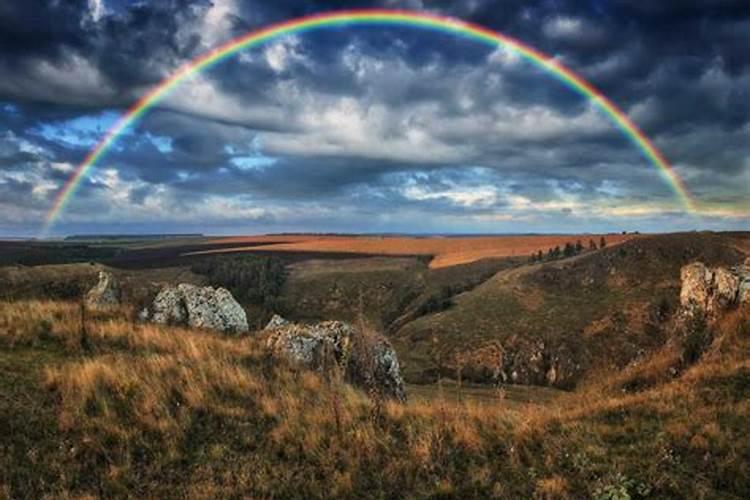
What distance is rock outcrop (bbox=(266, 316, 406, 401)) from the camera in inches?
698

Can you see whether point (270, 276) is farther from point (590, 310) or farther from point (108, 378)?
point (108, 378)

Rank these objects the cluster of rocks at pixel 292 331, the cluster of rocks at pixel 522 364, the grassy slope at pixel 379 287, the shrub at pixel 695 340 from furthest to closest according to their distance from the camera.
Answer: the grassy slope at pixel 379 287, the cluster of rocks at pixel 522 364, the cluster of rocks at pixel 292 331, the shrub at pixel 695 340

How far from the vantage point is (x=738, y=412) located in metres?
10.6

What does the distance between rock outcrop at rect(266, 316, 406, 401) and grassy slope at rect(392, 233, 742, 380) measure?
52.0m

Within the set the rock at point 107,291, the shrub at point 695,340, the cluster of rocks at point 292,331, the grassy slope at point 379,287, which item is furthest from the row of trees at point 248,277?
the shrub at point 695,340

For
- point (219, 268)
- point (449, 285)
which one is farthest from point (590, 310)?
point (219, 268)

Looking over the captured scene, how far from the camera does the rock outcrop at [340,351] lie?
58.1ft

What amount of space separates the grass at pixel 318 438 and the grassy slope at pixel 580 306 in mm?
61690

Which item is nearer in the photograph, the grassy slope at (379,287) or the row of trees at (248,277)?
the grassy slope at (379,287)

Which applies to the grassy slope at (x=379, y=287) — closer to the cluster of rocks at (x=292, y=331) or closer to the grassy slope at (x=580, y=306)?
the grassy slope at (x=580, y=306)

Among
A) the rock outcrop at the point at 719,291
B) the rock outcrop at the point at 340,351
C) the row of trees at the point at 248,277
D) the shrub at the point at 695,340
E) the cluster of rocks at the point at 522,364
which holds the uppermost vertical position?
the rock outcrop at the point at 719,291

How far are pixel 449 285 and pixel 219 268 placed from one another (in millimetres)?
73778

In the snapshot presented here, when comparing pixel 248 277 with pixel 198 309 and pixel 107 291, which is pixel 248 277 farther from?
pixel 198 309

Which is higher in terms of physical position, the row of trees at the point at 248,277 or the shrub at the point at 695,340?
the shrub at the point at 695,340
